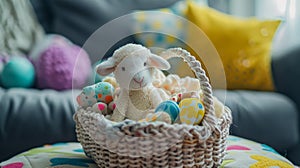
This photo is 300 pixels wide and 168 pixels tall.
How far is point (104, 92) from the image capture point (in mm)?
832

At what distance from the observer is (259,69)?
1.57 metres

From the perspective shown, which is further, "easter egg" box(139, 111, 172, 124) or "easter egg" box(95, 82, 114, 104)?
"easter egg" box(95, 82, 114, 104)

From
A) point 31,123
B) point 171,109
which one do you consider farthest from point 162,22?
point 171,109

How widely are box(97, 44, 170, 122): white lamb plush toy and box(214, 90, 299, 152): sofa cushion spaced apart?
64 cm

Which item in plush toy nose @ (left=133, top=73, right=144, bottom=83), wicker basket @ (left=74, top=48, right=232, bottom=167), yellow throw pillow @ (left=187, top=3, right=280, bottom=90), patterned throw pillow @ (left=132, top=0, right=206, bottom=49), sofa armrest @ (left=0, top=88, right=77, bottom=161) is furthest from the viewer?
yellow throw pillow @ (left=187, top=3, right=280, bottom=90)

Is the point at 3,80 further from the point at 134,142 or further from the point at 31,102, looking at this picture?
the point at 134,142

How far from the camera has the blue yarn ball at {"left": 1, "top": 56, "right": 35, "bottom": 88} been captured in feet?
4.95

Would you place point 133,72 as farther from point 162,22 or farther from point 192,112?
point 162,22

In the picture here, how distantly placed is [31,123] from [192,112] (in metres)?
0.76

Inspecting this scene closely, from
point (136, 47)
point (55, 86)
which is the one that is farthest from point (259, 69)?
point (136, 47)

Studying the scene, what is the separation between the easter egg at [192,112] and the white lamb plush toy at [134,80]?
7 cm

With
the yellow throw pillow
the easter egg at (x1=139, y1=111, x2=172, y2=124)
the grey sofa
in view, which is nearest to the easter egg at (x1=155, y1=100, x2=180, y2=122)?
the easter egg at (x1=139, y1=111, x2=172, y2=124)

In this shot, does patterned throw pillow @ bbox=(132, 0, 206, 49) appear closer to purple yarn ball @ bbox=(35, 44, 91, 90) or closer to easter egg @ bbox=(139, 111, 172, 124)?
purple yarn ball @ bbox=(35, 44, 91, 90)

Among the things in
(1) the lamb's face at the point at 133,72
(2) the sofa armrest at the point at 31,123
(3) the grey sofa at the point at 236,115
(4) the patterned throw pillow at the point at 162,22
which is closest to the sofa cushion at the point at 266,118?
(3) the grey sofa at the point at 236,115
